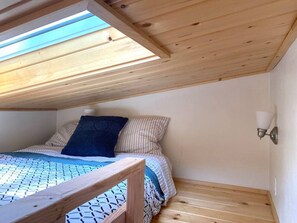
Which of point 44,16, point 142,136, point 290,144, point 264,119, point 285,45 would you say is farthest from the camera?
point 142,136

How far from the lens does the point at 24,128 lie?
2945 millimetres

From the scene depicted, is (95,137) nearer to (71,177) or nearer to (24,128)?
(71,177)

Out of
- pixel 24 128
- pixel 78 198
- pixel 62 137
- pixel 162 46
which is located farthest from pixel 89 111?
pixel 78 198

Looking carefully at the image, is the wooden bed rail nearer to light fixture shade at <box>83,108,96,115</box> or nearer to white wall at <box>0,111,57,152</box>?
light fixture shade at <box>83,108,96,115</box>

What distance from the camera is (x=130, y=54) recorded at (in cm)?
159

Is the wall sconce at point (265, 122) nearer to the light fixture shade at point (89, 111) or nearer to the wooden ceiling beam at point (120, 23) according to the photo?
the wooden ceiling beam at point (120, 23)

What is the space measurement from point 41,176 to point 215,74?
1.85m

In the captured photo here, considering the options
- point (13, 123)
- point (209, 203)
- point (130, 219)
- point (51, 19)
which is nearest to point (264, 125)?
point (209, 203)

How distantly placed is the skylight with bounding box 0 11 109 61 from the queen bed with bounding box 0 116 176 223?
85 cm

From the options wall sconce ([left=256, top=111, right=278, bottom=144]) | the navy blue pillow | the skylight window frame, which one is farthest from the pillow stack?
the skylight window frame

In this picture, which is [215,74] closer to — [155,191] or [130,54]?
[130,54]

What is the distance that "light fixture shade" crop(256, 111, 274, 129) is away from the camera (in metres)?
1.97

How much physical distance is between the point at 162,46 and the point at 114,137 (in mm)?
1397

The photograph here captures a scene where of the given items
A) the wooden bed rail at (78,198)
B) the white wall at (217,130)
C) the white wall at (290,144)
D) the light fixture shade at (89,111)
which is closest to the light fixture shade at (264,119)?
the white wall at (290,144)
